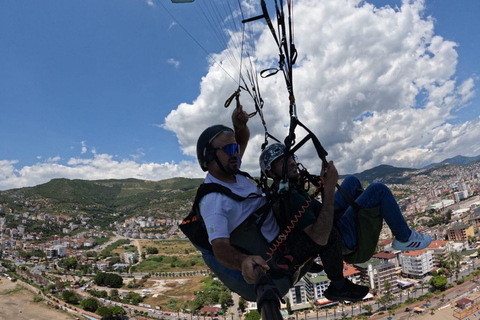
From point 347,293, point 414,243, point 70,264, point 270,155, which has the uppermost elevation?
point 270,155

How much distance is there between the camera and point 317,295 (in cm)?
4353

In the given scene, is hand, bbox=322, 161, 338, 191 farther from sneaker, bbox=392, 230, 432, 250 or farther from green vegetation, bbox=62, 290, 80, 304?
green vegetation, bbox=62, 290, 80, 304

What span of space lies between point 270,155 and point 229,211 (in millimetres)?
793

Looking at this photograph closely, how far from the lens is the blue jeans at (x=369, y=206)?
276 centimetres

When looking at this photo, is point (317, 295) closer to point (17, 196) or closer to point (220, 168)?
point (220, 168)

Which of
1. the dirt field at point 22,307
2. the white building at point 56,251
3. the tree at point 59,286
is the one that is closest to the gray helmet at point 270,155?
the dirt field at point 22,307

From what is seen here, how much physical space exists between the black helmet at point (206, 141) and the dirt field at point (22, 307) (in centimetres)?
4997

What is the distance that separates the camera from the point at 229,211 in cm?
229

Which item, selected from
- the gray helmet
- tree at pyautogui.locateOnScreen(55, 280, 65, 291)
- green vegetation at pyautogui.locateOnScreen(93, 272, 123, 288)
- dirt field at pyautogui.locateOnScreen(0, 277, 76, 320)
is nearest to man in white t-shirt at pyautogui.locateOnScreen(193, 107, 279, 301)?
the gray helmet

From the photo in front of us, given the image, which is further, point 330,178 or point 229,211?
point 229,211

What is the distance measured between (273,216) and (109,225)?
148506 millimetres

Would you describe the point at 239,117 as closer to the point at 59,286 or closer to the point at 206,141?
the point at 206,141

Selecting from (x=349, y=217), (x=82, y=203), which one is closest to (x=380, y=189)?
(x=349, y=217)

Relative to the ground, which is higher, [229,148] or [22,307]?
[229,148]
